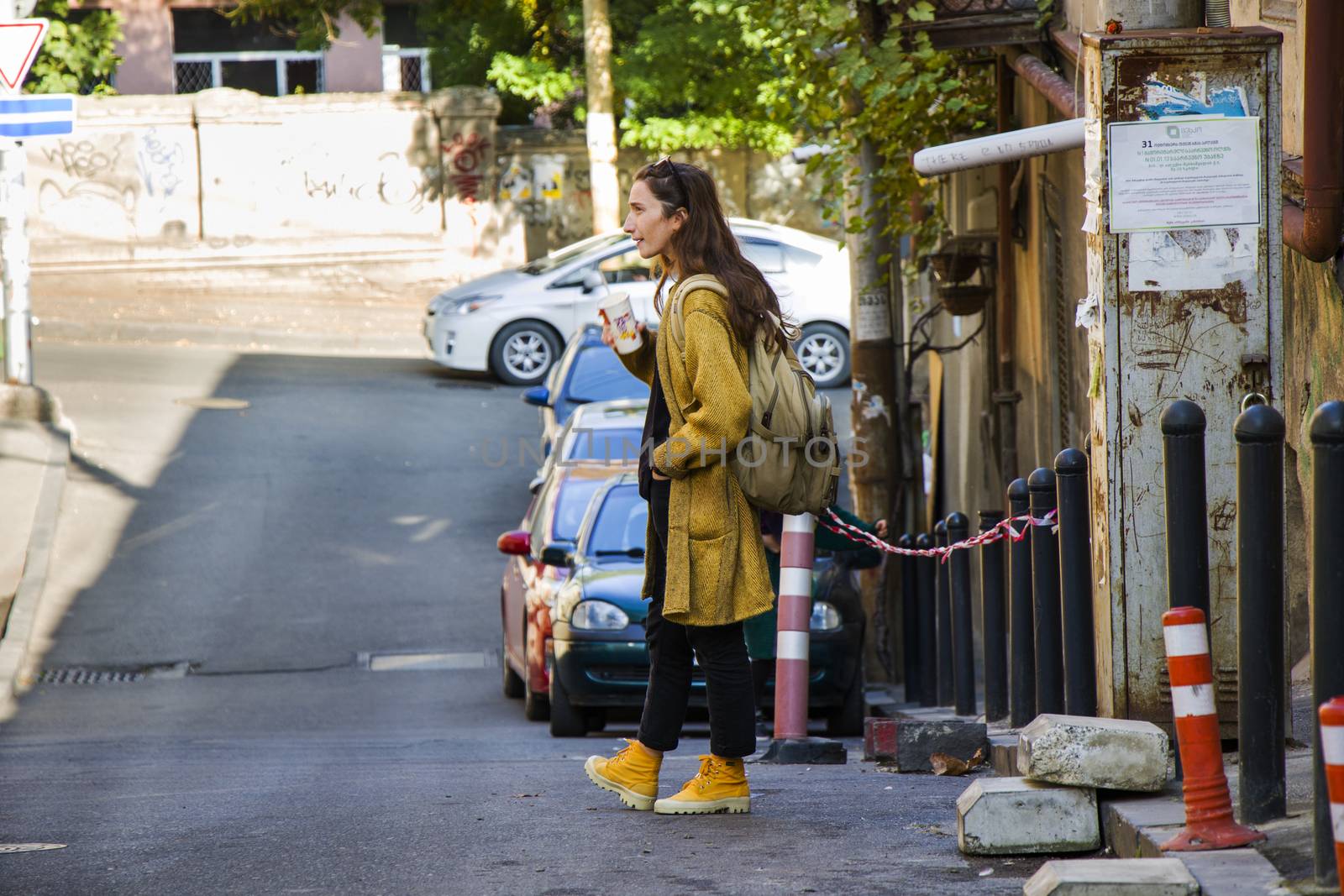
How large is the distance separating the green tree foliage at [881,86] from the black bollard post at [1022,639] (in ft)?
13.1

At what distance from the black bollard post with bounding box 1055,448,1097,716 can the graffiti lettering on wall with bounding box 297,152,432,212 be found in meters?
22.5

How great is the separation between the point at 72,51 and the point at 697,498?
26.0m

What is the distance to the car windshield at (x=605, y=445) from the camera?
1173cm

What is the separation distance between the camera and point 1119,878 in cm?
381

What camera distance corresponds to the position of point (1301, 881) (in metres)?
3.74

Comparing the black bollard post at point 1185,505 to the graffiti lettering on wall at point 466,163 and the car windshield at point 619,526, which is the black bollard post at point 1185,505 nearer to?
the car windshield at point 619,526

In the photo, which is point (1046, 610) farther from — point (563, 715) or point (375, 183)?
point (375, 183)

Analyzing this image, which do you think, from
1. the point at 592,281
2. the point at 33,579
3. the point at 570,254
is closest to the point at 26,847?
the point at 33,579

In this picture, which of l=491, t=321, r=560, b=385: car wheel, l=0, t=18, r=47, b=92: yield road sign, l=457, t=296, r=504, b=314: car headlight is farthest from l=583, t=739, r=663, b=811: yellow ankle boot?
l=457, t=296, r=504, b=314: car headlight

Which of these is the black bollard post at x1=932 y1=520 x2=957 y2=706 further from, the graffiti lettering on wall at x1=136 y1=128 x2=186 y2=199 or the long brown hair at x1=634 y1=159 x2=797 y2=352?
the graffiti lettering on wall at x1=136 y1=128 x2=186 y2=199

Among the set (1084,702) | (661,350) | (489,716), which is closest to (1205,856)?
(1084,702)

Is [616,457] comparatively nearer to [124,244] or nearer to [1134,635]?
[1134,635]

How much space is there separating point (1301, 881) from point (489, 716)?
24.5 feet

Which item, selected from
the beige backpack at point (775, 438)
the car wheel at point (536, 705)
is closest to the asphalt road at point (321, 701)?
the car wheel at point (536, 705)
